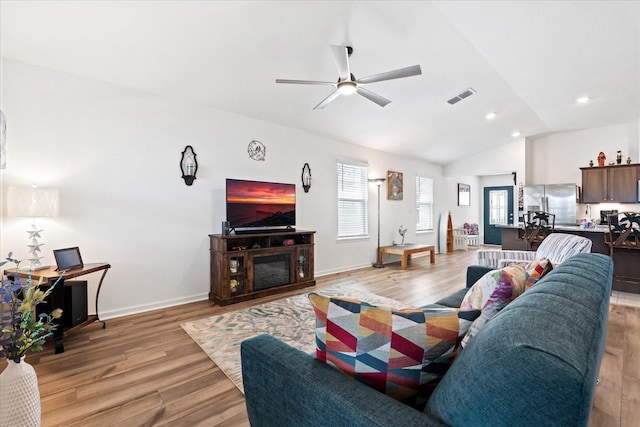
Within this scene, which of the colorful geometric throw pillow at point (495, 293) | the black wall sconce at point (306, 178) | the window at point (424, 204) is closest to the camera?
the colorful geometric throw pillow at point (495, 293)

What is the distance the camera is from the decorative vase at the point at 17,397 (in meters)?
1.19

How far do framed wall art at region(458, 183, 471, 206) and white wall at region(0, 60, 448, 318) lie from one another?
22.2 feet

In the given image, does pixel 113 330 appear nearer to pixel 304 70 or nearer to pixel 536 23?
pixel 304 70

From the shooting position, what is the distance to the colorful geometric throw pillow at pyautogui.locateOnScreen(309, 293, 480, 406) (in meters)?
0.92

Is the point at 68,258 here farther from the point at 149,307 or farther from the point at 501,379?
the point at 501,379

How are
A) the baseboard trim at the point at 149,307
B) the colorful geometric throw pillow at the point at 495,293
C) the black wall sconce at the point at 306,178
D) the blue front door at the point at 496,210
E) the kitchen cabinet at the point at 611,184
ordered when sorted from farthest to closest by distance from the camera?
the blue front door at the point at 496,210 → the kitchen cabinet at the point at 611,184 → the black wall sconce at the point at 306,178 → the baseboard trim at the point at 149,307 → the colorful geometric throw pillow at the point at 495,293

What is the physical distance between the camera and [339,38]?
122 inches

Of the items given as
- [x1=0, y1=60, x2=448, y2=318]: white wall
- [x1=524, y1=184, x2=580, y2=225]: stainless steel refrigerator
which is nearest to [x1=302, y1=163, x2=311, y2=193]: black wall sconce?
[x1=0, y1=60, x2=448, y2=318]: white wall

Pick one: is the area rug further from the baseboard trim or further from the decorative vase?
the decorative vase

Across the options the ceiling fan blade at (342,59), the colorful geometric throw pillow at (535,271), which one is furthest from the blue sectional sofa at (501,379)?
the ceiling fan blade at (342,59)

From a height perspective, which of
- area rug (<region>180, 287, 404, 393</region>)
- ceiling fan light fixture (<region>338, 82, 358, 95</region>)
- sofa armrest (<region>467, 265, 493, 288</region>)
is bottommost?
area rug (<region>180, 287, 404, 393</region>)

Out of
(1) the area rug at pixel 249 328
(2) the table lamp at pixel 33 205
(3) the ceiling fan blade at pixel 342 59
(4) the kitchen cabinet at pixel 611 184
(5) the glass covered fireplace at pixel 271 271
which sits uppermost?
(3) the ceiling fan blade at pixel 342 59

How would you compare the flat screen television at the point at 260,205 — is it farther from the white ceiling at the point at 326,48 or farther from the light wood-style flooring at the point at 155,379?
the light wood-style flooring at the point at 155,379

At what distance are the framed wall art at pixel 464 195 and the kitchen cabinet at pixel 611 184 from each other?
3213mm
